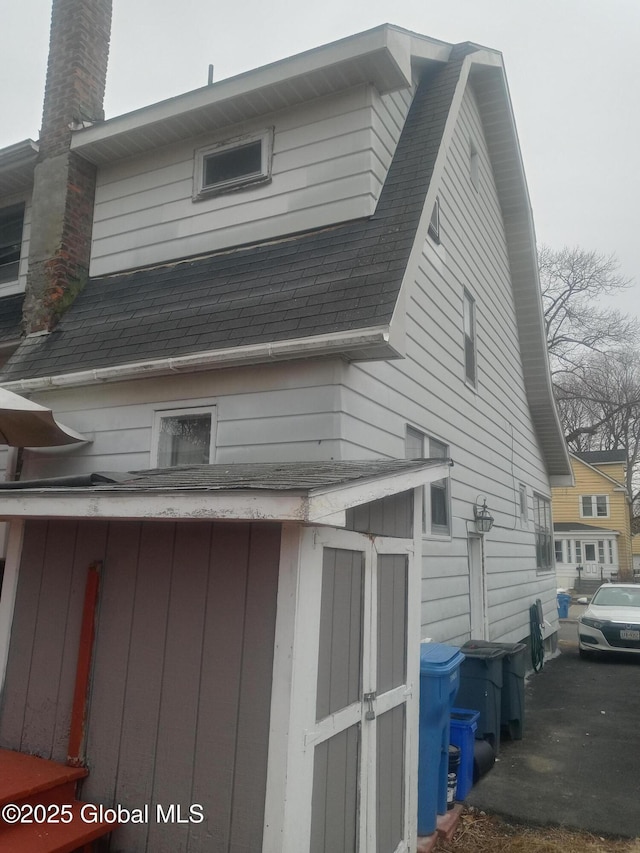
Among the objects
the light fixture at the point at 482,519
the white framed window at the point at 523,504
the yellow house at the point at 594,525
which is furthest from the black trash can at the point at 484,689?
the yellow house at the point at 594,525

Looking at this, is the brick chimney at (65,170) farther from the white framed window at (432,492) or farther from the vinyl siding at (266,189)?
the white framed window at (432,492)

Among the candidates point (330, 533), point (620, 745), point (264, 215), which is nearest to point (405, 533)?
point (330, 533)

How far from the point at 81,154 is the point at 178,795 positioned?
738cm

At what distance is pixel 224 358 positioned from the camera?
5.83 m

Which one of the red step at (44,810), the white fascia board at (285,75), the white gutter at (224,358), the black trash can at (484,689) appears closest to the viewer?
the red step at (44,810)

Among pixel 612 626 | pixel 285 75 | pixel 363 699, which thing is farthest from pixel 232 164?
pixel 612 626

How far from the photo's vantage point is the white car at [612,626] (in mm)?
12898

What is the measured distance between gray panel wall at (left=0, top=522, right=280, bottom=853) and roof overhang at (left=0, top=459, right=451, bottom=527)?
44cm

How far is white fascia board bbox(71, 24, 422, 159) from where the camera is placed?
6645 millimetres

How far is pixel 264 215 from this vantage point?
7156 millimetres

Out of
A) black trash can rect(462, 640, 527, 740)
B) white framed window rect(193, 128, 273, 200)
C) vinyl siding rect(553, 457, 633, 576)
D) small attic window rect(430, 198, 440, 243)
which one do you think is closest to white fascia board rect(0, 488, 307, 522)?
white framed window rect(193, 128, 273, 200)

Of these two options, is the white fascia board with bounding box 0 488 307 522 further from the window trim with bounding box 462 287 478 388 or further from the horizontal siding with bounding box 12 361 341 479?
the window trim with bounding box 462 287 478 388

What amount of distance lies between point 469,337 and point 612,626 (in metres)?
7.06

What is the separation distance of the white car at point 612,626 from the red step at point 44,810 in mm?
11762
